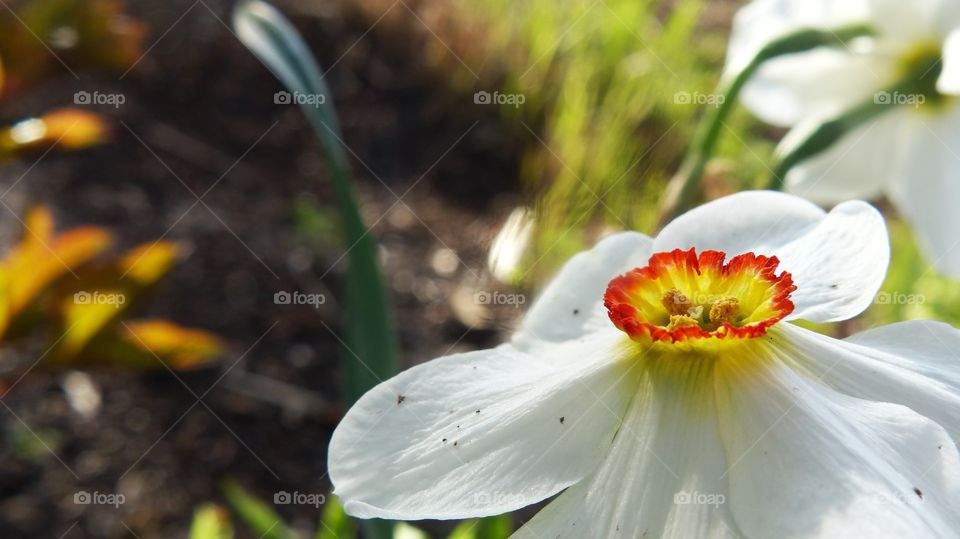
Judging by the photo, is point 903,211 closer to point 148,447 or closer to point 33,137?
point 33,137

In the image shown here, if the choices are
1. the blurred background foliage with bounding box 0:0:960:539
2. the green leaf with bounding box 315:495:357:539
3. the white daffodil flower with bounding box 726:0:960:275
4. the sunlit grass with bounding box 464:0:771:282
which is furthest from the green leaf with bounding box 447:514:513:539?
the sunlit grass with bounding box 464:0:771:282

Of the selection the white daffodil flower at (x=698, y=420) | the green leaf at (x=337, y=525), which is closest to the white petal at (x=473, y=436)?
the white daffodil flower at (x=698, y=420)

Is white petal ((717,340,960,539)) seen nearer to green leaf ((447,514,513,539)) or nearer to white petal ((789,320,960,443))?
white petal ((789,320,960,443))

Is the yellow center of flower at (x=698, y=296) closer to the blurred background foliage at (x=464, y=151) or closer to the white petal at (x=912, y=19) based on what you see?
the blurred background foliage at (x=464, y=151)

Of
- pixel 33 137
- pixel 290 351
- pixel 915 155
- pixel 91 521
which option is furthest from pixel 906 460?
pixel 290 351

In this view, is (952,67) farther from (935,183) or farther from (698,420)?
(698,420)
